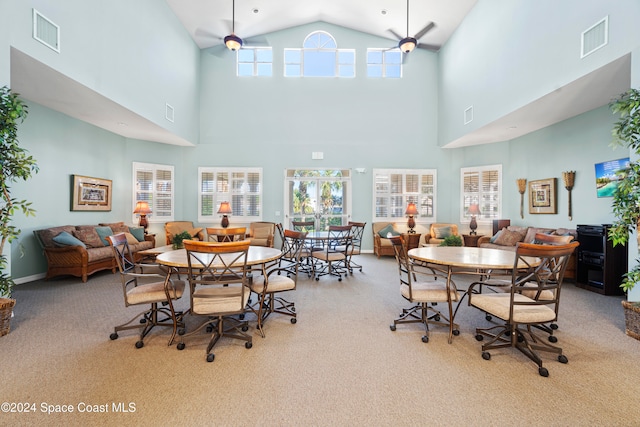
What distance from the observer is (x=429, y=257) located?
2.84m

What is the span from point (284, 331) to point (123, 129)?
245 inches

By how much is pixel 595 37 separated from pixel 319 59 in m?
6.23

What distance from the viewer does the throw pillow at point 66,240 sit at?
4840mm

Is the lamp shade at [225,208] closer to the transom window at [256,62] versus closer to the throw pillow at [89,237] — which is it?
the throw pillow at [89,237]

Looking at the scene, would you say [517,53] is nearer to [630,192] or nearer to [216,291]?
[630,192]

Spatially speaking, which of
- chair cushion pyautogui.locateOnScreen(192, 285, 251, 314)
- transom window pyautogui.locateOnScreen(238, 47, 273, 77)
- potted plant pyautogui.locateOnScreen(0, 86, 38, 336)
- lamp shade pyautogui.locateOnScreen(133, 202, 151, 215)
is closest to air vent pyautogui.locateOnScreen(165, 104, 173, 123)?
lamp shade pyautogui.locateOnScreen(133, 202, 151, 215)

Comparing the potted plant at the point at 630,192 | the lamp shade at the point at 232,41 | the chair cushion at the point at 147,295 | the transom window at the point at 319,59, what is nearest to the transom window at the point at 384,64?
the transom window at the point at 319,59

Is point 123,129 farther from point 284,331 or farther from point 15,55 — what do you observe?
point 284,331

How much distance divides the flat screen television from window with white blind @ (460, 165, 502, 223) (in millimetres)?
2554

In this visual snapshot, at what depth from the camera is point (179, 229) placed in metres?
7.55

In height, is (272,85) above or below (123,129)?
above

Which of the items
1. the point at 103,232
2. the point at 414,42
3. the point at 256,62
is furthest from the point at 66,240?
the point at 414,42

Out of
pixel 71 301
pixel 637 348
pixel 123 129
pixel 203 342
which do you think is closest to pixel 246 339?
pixel 203 342

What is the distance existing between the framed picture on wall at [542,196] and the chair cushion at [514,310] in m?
4.69
